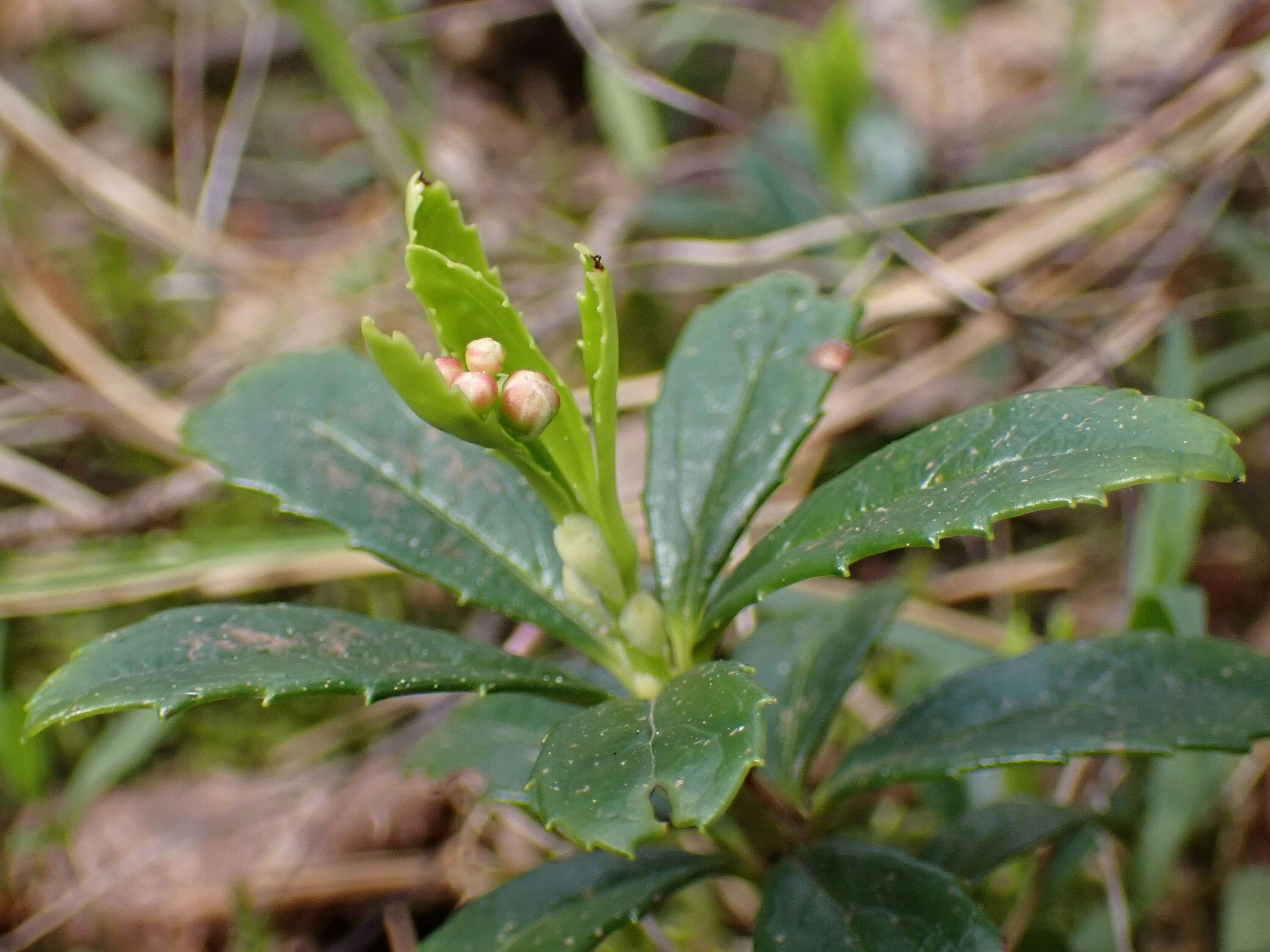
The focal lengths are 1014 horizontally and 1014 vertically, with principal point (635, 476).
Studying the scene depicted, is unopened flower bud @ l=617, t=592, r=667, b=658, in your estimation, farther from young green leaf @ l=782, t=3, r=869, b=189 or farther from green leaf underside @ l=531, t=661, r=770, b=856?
young green leaf @ l=782, t=3, r=869, b=189

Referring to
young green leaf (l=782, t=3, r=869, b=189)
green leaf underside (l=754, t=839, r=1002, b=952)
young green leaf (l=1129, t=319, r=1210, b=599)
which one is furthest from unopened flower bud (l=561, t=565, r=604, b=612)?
young green leaf (l=782, t=3, r=869, b=189)

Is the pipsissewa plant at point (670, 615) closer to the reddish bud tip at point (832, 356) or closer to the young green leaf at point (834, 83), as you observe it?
the reddish bud tip at point (832, 356)

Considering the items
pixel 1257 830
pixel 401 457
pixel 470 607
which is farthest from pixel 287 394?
pixel 1257 830

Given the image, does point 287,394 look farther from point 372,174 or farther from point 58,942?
point 372,174

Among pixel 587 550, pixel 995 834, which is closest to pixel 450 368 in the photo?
pixel 587 550

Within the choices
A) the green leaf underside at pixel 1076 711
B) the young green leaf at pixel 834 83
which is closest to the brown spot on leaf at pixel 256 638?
the green leaf underside at pixel 1076 711

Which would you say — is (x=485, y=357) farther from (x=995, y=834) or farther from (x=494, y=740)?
(x=995, y=834)

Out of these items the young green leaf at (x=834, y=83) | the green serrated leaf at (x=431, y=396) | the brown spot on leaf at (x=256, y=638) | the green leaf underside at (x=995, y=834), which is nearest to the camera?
the green serrated leaf at (x=431, y=396)
